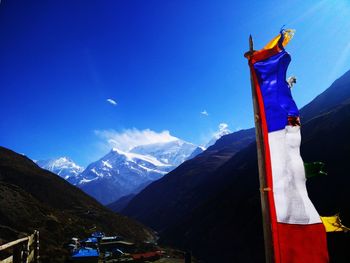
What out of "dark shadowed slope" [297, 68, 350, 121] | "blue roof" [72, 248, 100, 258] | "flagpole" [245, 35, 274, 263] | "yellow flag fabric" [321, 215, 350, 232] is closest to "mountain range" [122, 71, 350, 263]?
"blue roof" [72, 248, 100, 258]

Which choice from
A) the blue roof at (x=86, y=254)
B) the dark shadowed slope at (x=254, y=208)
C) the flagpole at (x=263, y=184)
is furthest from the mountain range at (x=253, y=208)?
the flagpole at (x=263, y=184)

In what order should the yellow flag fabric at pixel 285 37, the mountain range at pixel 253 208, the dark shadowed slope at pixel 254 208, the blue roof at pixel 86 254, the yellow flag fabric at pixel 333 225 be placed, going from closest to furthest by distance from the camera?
1. the yellow flag fabric at pixel 333 225
2. the yellow flag fabric at pixel 285 37
3. the blue roof at pixel 86 254
4. the dark shadowed slope at pixel 254 208
5. the mountain range at pixel 253 208

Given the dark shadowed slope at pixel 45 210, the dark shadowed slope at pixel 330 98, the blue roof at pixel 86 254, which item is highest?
the dark shadowed slope at pixel 330 98

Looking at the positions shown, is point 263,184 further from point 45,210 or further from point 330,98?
point 330,98

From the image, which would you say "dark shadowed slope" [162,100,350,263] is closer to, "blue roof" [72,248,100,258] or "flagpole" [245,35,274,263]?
"blue roof" [72,248,100,258]

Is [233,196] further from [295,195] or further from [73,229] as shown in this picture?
[295,195]

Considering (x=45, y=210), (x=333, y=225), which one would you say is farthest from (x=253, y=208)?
(x=333, y=225)

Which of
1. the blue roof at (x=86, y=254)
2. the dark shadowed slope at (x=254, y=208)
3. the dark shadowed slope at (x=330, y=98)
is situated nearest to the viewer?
the blue roof at (x=86, y=254)

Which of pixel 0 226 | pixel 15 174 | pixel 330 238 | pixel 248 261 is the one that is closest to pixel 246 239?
pixel 248 261

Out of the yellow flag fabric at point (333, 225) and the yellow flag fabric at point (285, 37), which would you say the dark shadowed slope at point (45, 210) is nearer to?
the yellow flag fabric at point (333, 225)
